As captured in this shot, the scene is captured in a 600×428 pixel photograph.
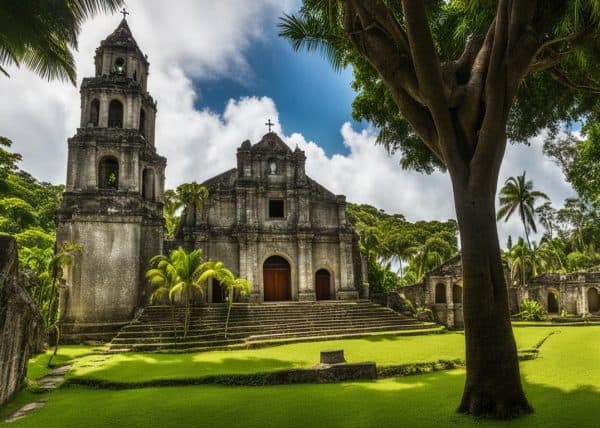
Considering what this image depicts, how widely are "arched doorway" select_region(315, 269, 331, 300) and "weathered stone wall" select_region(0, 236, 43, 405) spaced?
16.3 meters

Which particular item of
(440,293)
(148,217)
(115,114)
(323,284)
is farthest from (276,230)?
(440,293)

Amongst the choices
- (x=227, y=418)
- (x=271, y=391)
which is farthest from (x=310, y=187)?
(x=227, y=418)

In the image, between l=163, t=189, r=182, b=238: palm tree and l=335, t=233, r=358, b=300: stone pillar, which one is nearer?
l=335, t=233, r=358, b=300: stone pillar

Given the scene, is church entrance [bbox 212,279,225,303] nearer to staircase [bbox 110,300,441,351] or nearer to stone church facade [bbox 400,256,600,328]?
staircase [bbox 110,300,441,351]

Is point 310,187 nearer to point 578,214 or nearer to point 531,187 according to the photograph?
point 531,187

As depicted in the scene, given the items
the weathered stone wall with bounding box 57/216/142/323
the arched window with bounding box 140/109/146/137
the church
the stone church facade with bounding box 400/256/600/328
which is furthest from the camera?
the stone church facade with bounding box 400/256/600/328

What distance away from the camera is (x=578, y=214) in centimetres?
4266

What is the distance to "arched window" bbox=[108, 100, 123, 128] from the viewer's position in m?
21.6

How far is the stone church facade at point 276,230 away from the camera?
23.1 meters

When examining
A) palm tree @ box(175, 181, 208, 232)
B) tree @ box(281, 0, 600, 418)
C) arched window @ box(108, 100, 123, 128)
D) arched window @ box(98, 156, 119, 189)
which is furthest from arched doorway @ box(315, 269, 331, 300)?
tree @ box(281, 0, 600, 418)

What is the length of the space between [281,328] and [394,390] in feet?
35.0

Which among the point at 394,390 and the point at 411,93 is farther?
the point at 394,390

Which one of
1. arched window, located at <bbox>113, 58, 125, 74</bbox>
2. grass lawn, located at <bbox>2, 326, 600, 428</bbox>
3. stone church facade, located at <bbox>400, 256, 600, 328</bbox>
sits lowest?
grass lawn, located at <bbox>2, 326, 600, 428</bbox>

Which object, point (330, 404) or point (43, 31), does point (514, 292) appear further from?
point (43, 31)
